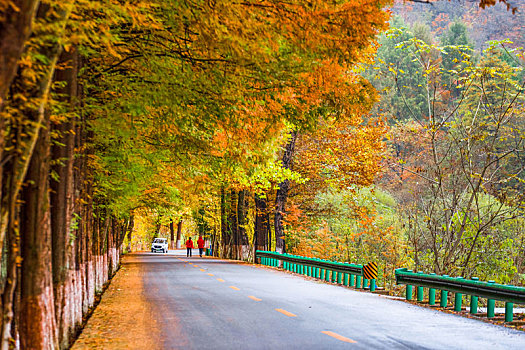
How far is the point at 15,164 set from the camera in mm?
6668

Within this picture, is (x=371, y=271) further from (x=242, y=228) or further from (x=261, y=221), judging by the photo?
(x=242, y=228)

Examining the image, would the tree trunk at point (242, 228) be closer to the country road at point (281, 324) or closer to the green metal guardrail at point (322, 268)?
the green metal guardrail at point (322, 268)

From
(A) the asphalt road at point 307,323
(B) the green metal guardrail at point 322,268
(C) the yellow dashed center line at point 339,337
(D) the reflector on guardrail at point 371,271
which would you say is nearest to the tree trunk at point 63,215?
(A) the asphalt road at point 307,323

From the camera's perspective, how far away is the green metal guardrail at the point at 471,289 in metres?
13.4

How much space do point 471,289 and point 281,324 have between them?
4.96m

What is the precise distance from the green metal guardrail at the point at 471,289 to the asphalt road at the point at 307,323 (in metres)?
0.69

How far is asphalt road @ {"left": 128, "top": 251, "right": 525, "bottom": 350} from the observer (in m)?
10.2

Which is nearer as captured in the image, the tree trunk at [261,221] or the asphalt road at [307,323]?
→ the asphalt road at [307,323]

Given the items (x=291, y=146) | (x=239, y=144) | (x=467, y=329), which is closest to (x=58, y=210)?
(x=467, y=329)

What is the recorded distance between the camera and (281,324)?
Result: 1220 centimetres

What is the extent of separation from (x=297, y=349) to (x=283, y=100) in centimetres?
631

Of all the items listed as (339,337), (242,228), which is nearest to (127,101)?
(339,337)

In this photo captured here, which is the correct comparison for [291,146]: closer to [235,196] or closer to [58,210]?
[235,196]

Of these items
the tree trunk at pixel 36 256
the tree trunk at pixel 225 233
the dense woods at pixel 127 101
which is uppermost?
the dense woods at pixel 127 101
